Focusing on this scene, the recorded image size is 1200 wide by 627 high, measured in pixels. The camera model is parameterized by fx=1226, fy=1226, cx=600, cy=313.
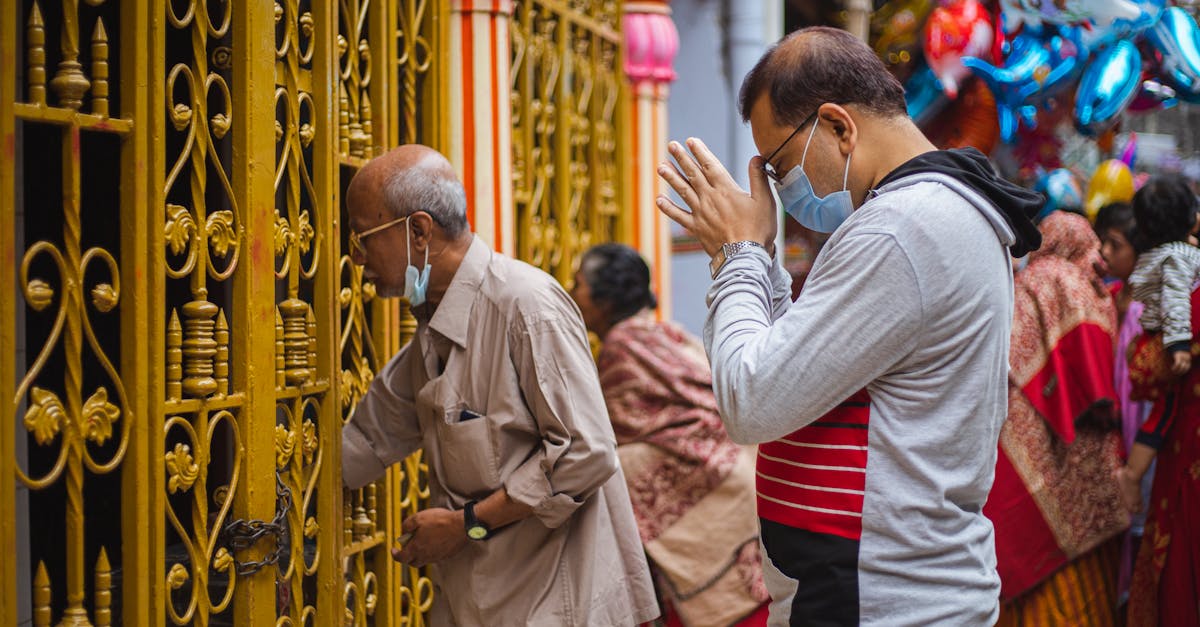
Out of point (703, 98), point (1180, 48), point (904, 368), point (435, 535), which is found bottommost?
point (435, 535)

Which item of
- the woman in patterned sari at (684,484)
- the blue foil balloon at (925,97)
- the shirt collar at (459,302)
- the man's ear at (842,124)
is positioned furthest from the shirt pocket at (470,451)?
the blue foil balloon at (925,97)

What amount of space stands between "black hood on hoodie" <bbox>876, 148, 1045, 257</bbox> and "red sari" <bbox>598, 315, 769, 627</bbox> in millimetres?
2426

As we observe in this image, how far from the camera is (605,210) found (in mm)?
5215

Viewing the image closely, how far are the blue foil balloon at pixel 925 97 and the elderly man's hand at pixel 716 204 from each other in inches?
219

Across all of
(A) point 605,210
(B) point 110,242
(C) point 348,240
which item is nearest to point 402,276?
(C) point 348,240

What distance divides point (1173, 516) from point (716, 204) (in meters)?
3.35

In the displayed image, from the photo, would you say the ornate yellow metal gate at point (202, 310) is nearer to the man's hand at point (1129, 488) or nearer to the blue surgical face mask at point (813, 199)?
the blue surgical face mask at point (813, 199)

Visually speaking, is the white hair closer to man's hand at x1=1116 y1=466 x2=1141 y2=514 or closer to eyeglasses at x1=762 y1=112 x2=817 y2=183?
eyeglasses at x1=762 y1=112 x2=817 y2=183

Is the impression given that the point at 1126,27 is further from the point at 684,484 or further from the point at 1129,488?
the point at 684,484

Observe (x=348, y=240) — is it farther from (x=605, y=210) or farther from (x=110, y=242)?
(x=605, y=210)

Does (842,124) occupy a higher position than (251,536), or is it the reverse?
(842,124)

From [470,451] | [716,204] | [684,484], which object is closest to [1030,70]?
[684,484]

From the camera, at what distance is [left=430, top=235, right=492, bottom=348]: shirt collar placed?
2699 millimetres

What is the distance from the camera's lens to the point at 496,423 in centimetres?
264
